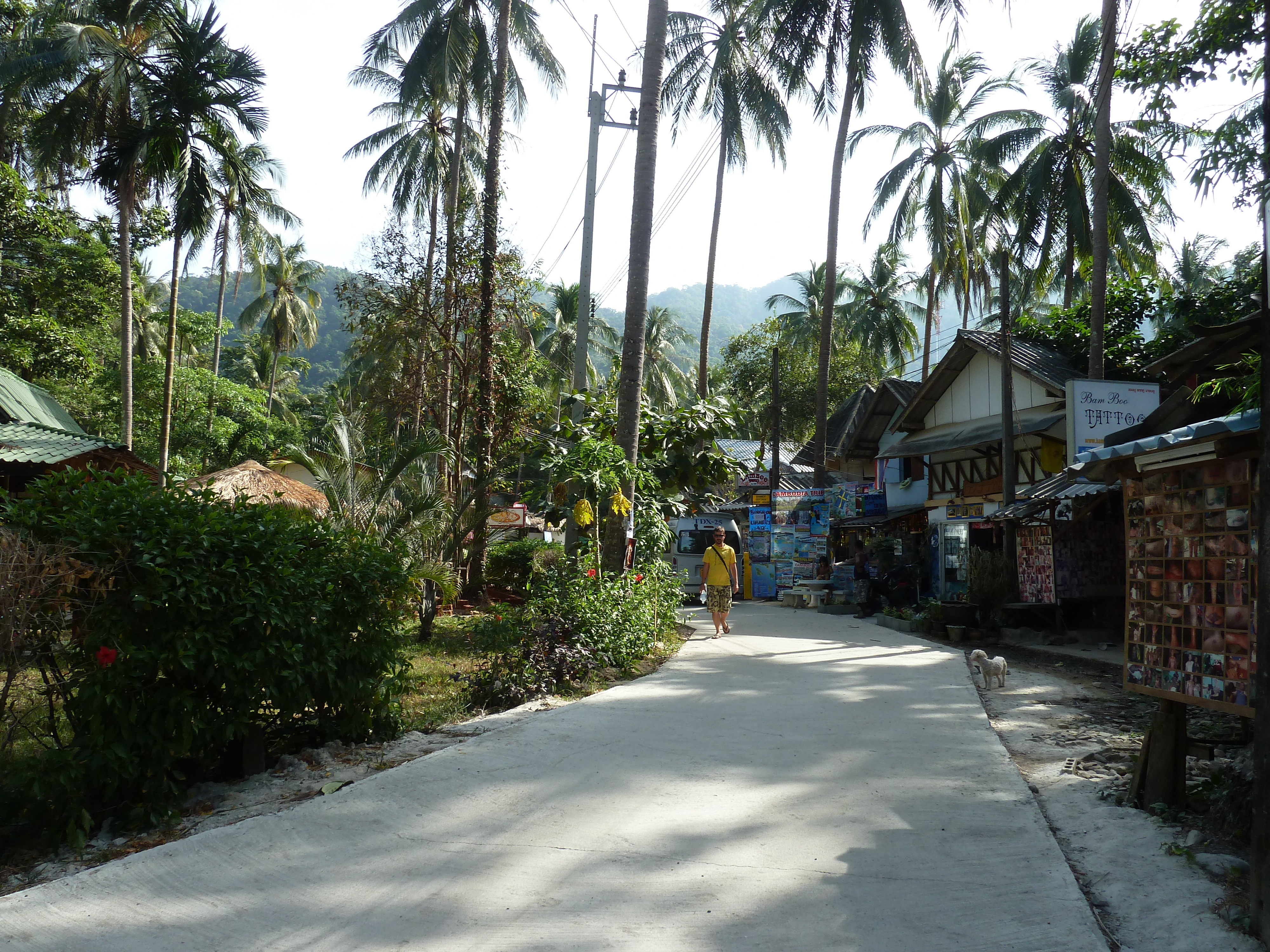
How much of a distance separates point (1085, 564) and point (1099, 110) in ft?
28.5

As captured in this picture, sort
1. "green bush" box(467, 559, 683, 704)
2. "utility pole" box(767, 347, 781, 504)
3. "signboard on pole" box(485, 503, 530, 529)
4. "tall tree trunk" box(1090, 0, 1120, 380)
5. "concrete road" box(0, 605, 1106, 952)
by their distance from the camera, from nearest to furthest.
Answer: "concrete road" box(0, 605, 1106, 952) < "green bush" box(467, 559, 683, 704) < "tall tree trunk" box(1090, 0, 1120, 380) < "utility pole" box(767, 347, 781, 504) < "signboard on pole" box(485, 503, 530, 529)

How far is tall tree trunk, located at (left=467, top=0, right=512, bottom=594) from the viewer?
17391mm

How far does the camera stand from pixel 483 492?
14242mm

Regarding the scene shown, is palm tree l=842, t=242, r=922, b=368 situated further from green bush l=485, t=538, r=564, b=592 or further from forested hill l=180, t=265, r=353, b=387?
forested hill l=180, t=265, r=353, b=387

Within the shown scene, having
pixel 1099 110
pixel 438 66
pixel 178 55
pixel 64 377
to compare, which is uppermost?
pixel 438 66

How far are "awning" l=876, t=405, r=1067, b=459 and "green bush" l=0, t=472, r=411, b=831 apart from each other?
16133 millimetres

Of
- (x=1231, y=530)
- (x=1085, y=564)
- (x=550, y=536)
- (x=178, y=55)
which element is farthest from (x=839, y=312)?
(x=1231, y=530)

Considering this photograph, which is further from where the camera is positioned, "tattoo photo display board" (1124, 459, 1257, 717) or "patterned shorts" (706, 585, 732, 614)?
"patterned shorts" (706, 585, 732, 614)

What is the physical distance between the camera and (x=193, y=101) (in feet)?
59.6

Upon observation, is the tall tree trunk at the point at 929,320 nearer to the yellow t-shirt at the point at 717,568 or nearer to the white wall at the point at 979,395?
the white wall at the point at 979,395

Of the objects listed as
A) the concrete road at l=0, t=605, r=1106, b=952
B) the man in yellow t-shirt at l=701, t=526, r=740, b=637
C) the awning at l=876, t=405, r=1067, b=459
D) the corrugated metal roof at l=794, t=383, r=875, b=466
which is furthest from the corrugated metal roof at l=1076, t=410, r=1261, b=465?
the corrugated metal roof at l=794, t=383, r=875, b=466

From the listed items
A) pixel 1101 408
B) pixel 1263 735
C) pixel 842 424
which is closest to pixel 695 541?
pixel 842 424

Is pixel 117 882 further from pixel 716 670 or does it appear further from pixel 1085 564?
pixel 1085 564

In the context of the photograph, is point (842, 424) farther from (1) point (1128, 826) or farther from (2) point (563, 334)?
(1) point (1128, 826)
